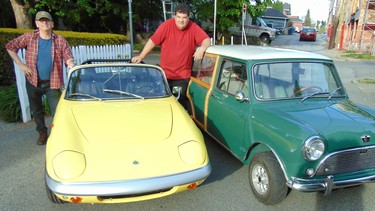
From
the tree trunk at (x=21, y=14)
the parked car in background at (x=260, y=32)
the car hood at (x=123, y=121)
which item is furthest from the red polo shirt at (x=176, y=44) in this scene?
the parked car in background at (x=260, y=32)

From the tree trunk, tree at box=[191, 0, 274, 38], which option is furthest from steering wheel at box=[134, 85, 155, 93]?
tree at box=[191, 0, 274, 38]

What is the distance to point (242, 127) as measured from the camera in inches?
131

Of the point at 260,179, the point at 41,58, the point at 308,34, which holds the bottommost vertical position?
the point at 260,179

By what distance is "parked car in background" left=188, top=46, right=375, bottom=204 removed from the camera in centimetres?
263

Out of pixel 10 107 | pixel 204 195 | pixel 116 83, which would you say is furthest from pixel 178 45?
pixel 10 107

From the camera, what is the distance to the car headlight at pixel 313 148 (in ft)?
8.35

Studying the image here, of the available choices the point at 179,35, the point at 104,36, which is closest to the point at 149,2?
the point at 104,36

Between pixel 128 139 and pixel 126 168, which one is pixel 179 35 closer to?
pixel 128 139

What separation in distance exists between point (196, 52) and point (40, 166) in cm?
278

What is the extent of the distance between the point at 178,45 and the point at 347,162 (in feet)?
9.26

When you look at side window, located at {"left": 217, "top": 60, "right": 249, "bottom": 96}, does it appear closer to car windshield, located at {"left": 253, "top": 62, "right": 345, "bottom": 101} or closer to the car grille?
car windshield, located at {"left": 253, "top": 62, "right": 345, "bottom": 101}

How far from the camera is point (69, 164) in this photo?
240cm

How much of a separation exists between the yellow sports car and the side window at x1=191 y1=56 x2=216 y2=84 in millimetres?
982

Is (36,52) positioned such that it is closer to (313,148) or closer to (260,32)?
(313,148)
